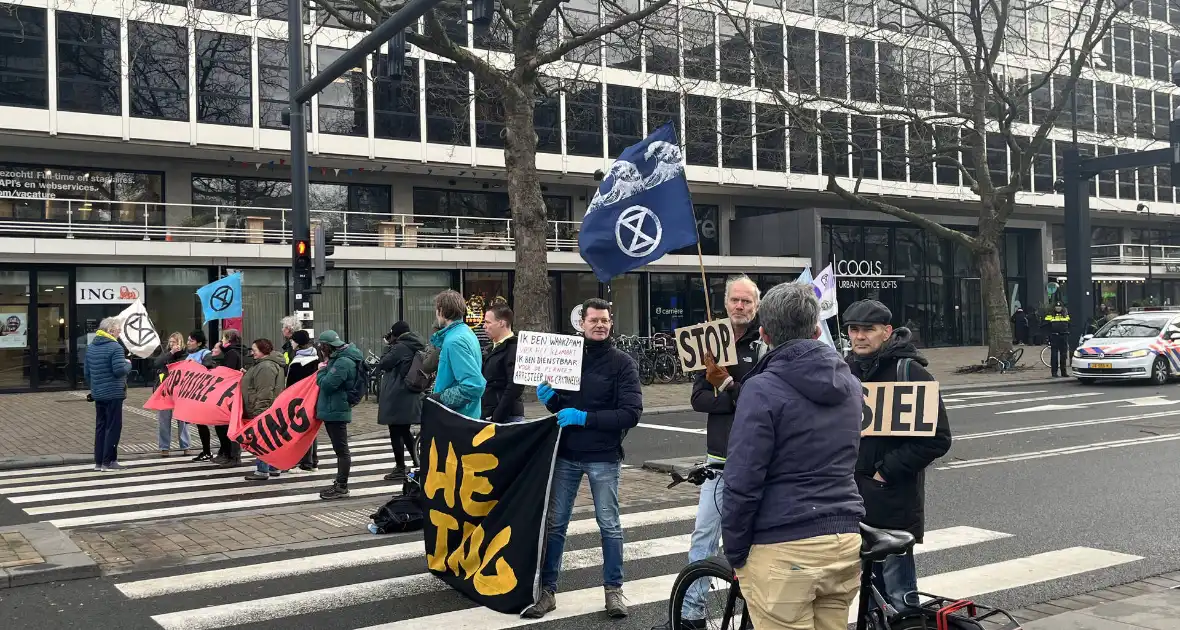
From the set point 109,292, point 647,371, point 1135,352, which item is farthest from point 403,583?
point 109,292

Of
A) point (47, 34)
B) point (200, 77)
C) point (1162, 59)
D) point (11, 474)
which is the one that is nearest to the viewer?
point (11, 474)

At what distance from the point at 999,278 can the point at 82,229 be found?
24.9 metres

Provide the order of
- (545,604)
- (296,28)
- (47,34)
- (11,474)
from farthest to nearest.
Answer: (47,34)
(296,28)
(11,474)
(545,604)

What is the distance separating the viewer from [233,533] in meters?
7.77

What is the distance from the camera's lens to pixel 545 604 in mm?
5508

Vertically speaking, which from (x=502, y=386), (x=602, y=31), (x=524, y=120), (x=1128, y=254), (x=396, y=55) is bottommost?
(x=502, y=386)

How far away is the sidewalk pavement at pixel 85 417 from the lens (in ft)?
43.8

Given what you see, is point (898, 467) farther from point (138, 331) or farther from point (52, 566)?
point (138, 331)

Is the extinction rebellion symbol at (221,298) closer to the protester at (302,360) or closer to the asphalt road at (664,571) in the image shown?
the protester at (302,360)

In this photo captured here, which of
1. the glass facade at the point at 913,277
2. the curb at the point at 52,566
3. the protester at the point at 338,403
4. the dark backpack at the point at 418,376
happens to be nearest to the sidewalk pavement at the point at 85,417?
the protester at the point at 338,403

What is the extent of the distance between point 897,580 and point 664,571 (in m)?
2.46

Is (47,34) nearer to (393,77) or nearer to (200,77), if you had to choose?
(200,77)

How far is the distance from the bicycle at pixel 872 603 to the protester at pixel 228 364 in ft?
28.8

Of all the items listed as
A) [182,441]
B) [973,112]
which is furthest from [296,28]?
[973,112]
